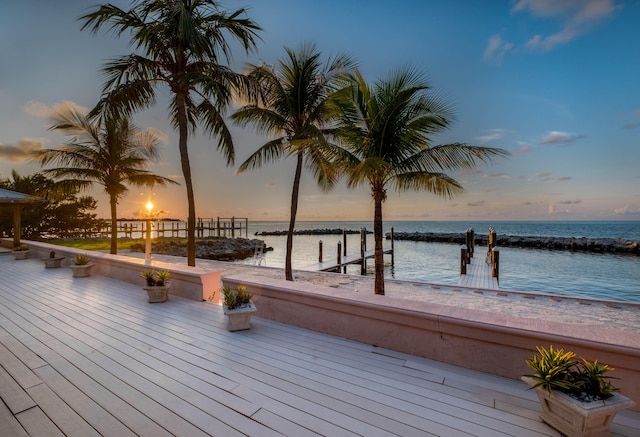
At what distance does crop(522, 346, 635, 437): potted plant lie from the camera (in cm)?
159

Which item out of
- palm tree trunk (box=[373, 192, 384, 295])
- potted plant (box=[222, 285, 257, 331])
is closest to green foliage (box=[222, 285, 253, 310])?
potted plant (box=[222, 285, 257, 331])

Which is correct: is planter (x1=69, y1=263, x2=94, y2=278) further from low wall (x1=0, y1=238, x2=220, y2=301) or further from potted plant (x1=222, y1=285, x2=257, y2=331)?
potted plant (x1=222, y1=285, x2=257, y2=331)

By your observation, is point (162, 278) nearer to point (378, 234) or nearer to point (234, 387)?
point (234, 387)

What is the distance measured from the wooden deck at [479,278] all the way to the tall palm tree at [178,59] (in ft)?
31.7

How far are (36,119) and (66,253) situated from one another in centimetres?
489

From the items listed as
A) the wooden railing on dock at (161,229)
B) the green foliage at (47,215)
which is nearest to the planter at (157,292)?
the wooden railing on dock at (161,229)

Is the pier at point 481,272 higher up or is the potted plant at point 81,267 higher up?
the potted plant at point 81,267

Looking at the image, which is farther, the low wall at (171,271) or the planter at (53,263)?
the planter at (53,263)

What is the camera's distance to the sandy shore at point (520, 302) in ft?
21.2

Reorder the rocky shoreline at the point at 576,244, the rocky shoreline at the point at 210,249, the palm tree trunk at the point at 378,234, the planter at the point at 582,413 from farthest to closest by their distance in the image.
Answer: the rocky shoreline at the point at 576,244 < the rocky shoreline at the point at 210,249 < the palm tree trunk at the point at 378,234 < the planter at the point at 582,413

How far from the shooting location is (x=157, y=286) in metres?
4.86

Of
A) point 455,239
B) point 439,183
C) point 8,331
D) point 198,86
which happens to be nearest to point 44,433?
point 8,331

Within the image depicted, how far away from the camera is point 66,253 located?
8891mm

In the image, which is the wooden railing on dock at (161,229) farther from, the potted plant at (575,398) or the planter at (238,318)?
the potted plant at (575,398)
